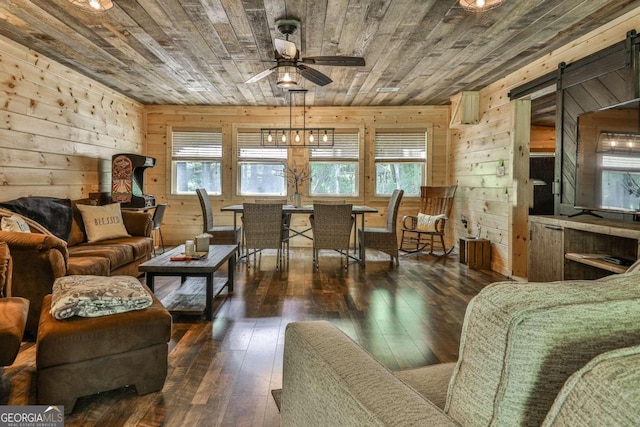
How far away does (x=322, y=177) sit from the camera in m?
7.09

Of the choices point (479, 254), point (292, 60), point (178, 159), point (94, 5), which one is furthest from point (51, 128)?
point (479, 254)

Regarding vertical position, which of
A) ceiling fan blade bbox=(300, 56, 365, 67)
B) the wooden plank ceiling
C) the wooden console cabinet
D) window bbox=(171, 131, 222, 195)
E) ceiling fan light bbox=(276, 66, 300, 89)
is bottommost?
the wooden console cabinet

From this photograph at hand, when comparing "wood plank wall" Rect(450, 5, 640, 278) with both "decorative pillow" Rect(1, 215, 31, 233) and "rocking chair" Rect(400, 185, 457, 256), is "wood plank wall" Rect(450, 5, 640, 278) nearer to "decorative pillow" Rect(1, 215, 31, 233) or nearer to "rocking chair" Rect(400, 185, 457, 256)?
"rocking chair" Rect(400, 185, 457, 256)

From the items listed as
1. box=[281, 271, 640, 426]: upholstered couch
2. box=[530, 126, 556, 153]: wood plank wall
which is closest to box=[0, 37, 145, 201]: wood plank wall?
box=[281, 271, 640, 426]: upholstered couch

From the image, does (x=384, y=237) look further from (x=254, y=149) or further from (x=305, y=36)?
(x=254, y=149)

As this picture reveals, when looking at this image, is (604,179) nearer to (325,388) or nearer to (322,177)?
(325,388)

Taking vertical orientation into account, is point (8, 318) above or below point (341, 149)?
below

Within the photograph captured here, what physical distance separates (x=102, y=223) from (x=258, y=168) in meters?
3.19

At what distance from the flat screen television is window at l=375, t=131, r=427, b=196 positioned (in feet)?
11.6

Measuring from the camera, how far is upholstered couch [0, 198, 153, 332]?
2650 mm

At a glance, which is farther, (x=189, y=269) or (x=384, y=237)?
(x=384, y=237)

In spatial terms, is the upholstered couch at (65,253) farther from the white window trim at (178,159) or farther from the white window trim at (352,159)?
the white window trim at (352,159)

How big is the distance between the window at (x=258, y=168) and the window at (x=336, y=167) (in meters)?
0.57

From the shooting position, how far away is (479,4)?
2.84 m
